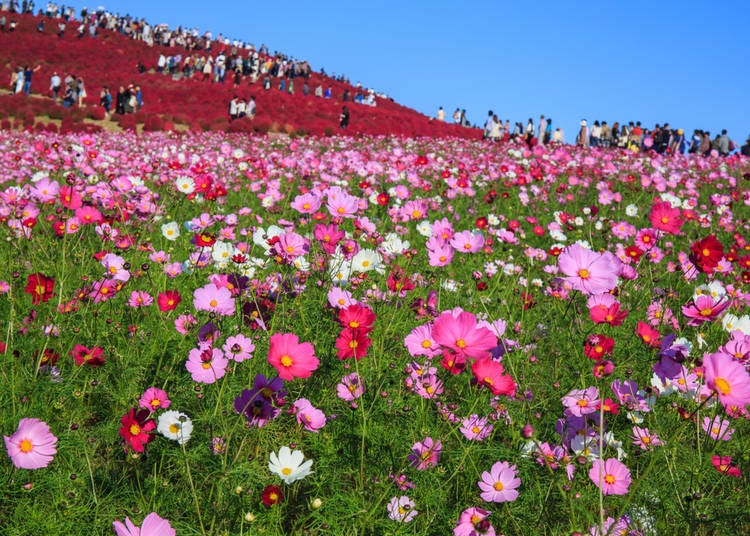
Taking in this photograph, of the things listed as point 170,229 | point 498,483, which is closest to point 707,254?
point 498,483

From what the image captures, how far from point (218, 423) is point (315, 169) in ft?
16.3

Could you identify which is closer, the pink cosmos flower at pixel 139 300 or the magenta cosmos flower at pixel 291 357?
the magenta cosmos flower at pixel 291 357

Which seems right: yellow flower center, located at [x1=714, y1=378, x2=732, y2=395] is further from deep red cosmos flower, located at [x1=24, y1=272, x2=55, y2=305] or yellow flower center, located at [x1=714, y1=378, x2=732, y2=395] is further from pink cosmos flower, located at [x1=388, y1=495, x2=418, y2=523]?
deep red cosmos flower, located at [x1=24, y1=272, x2=55, y2=305]

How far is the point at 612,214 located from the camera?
20.0 ft

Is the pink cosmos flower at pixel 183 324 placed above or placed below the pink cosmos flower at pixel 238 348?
below

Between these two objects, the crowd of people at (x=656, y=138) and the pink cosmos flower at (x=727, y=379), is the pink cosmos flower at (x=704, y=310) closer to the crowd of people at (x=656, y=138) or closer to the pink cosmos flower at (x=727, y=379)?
the pink cosmos flower at (x=727, y=379)

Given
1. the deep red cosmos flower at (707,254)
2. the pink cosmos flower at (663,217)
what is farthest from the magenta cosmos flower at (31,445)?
the pink cosmos flower at (663,217)

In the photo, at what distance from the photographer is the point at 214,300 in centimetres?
175

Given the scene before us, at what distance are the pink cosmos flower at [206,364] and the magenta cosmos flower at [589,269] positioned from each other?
40.8 inches

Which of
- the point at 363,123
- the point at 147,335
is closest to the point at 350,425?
the point at 147,335

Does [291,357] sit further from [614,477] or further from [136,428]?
[614,477]

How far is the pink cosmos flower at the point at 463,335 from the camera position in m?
1.27

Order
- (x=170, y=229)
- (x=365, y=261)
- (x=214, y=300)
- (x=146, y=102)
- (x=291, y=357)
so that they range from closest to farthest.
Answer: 1. (x=291, y=357)
2. (x=214, y=300)
3. (x=365, y=261)
4. (x=170, y=229)
5. (x=146, y=102)

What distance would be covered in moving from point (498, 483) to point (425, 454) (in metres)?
0.22
